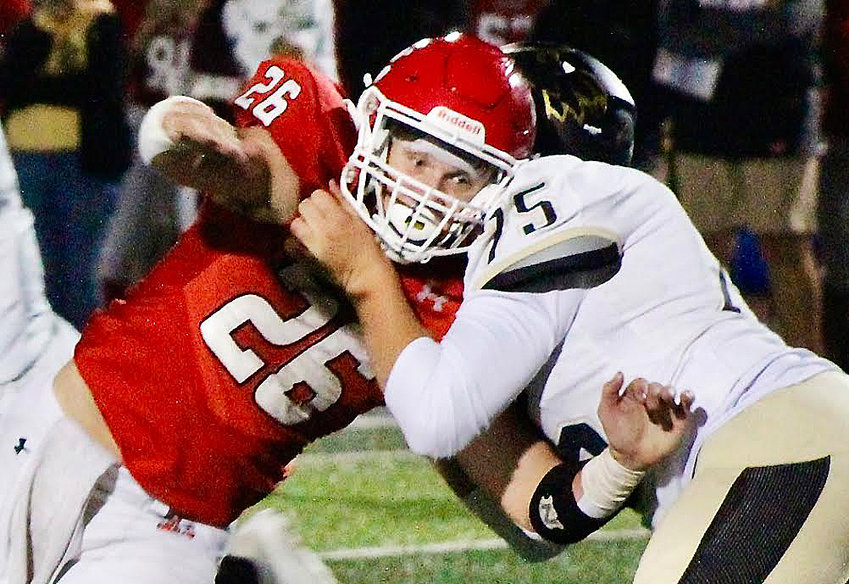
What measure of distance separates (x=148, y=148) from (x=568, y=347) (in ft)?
1.98

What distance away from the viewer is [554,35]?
4578mm

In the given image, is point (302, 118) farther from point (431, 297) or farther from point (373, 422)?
point (373, 422)

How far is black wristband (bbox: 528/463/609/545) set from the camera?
2043 mm

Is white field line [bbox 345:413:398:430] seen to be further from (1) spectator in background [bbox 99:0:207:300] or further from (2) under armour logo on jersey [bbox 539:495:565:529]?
(2) under armour logo on jersey [bbox 539:495:565:529]

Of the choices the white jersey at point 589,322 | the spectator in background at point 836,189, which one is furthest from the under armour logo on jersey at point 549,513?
the spectator in background at point 836,189

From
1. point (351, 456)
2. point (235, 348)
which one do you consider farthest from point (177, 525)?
point (351, 456)

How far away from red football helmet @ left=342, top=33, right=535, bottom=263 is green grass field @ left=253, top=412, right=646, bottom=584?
1326mm

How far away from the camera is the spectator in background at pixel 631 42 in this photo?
4480 mm

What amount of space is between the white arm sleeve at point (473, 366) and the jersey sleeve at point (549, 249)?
2cm

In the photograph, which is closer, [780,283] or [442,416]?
[442,416]

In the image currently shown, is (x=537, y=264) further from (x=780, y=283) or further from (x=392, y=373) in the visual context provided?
(x=780, y=283)

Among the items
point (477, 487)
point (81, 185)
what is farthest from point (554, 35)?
point (477, 487)

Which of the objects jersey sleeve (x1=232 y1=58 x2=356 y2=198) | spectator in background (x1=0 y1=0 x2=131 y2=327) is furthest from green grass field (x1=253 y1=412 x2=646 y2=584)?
jersey sleeve (x1=232 y1=58 x2=356 y2=198)

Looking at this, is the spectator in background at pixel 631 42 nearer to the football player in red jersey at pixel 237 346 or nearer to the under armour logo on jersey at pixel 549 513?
the football player in red jersey at pixel 237 346
